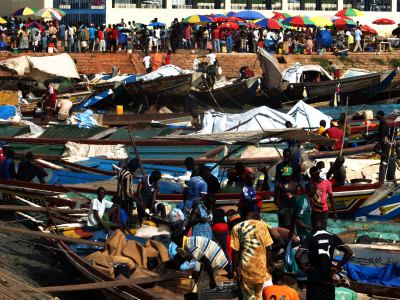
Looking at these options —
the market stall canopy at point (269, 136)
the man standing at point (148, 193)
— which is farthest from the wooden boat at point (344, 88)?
the man standing at point (148, 193)

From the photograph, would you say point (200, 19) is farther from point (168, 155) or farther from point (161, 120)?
point (168, 155)

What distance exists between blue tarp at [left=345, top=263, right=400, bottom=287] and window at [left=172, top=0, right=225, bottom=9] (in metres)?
39.0

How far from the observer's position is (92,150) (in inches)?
909

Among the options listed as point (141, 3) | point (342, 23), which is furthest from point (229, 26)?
point (141, 3)

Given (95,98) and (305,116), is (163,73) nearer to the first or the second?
(95,98)

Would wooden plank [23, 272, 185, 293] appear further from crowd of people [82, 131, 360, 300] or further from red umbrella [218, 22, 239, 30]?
red umbrella [218, 22, 239, 30]

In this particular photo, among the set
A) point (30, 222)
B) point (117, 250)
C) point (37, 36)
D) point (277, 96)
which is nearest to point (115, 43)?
point (37, 36)

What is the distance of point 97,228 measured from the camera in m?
16.3

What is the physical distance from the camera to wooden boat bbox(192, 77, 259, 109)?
104 ft

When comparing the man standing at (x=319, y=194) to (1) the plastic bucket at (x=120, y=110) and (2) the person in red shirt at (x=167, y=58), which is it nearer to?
(1) the plastic bucket at (x=120, y=110)

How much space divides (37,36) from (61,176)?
64.1ft

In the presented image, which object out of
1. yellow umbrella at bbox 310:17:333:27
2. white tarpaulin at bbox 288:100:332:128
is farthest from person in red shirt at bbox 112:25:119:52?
white tarpaulin at bbox 288:100:332:128

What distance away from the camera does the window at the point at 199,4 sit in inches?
2015

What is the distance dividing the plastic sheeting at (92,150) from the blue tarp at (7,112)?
222 inches
